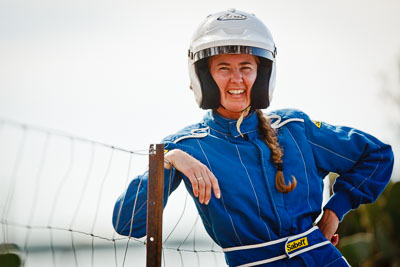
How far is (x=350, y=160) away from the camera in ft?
12.7

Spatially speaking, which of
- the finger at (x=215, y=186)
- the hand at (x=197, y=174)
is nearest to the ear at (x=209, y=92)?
the hand at (x=197, y=174)

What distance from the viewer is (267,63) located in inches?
156

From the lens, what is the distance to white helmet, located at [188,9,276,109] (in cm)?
378

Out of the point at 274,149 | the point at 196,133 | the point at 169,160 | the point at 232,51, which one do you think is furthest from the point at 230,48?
the point at 169,160

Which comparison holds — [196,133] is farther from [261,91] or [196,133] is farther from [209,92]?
[261,91]

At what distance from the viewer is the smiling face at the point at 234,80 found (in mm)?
3781

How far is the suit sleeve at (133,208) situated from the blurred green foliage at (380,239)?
6698mm

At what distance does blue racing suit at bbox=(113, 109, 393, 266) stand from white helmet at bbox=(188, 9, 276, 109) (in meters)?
0.12

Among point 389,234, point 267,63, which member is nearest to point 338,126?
point 267,63

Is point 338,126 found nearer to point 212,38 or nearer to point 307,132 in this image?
point 307,132

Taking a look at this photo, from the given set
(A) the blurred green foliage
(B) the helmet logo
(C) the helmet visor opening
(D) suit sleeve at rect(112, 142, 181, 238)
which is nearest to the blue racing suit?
(D) suit sleeve at rect(112, 142, 181, 238)

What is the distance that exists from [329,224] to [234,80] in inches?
40.0

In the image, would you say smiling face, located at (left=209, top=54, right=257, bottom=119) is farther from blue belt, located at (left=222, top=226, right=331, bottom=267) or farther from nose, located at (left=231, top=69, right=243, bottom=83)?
blue belt, located at (left=222, top=226, right=331, bottom=267)

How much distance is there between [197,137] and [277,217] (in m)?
0.63
